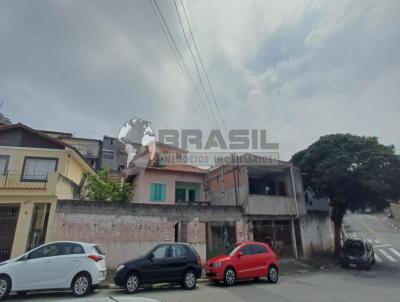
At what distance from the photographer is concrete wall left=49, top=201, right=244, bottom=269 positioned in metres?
12.6

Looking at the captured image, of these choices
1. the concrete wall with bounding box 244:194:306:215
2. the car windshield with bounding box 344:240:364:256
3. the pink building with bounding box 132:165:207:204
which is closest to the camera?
the concrete wall with bounding box 244:194:306:215

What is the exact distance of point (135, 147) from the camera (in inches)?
1132

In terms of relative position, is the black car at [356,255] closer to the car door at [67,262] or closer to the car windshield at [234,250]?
the car windshield at [234,250]

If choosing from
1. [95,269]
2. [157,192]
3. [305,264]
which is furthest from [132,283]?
[157,192]

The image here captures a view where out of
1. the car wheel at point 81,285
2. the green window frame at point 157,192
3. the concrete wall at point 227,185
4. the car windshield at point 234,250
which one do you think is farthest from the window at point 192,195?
the car wheel at point 81,285

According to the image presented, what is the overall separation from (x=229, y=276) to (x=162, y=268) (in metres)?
2.81

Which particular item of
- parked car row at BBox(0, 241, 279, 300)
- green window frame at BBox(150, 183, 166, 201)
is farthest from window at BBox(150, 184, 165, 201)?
parked car row at BBox(0, 241, 279, 300)

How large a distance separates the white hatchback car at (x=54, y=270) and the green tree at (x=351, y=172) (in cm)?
1703

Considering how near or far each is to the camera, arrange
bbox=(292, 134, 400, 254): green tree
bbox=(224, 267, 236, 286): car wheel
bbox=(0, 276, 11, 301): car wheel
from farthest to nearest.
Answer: bbox=(292, 134, 400, 254): green tree
bbox=(224, 267, 236, 286): car wheel
bbox=(0, 276, 11, 301): car wheel

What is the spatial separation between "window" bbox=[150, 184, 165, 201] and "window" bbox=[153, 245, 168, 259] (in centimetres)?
1210

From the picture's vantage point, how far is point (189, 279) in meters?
9.54

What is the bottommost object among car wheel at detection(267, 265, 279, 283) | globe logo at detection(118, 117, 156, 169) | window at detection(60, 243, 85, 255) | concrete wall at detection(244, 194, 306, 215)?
car wheel at detection(267, 265, 279, 283)

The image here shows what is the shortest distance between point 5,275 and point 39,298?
1.24m

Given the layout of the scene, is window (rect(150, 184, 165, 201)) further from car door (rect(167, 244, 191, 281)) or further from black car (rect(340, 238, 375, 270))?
black car (rect(340, 238, 375, 270))
